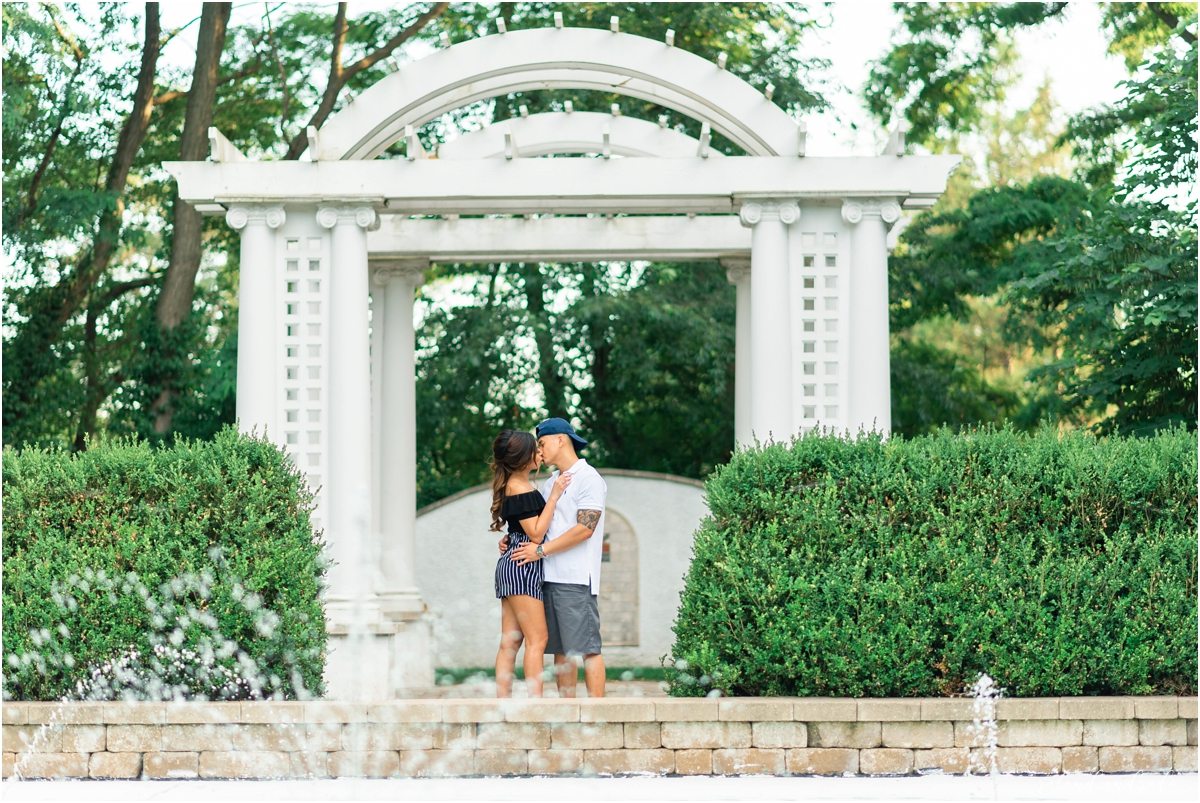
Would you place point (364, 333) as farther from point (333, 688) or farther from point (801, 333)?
point (801, 333)

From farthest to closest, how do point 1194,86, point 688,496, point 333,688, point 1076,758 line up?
point 688,496
point 1194,86
point 333,688
point 1076,758

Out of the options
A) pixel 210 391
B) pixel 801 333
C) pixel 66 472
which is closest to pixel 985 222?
pixel 801 333

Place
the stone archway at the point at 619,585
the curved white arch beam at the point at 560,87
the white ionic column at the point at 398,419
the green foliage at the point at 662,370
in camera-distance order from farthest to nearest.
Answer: the green foliage at the point at 662,370 → the stone archway at the point at 619,585 → the white ionic column at the point at 398,419 → the curved white arch beam at the point at 560,87

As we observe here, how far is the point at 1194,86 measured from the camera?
448 inches

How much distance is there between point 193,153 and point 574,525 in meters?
11.4

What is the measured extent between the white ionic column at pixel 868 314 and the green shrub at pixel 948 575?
6.62ft

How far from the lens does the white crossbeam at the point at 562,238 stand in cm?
958

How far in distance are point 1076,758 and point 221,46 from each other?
14232 millimetres

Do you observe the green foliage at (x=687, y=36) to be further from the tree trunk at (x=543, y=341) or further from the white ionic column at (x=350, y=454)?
the white ionic column at (x=350, y=454)

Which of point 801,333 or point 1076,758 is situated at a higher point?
point 801,333

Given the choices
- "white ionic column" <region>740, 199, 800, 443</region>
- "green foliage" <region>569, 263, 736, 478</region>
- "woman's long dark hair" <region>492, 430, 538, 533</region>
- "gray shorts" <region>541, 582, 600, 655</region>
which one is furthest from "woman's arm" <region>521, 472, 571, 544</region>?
"green foliage" <region>569, 263, 736, 478</region>

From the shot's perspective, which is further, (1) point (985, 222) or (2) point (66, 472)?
(1) point (985, 222)

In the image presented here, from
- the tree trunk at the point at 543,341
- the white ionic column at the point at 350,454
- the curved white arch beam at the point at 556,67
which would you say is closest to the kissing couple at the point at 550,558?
the white ionic column at the point at 350,454

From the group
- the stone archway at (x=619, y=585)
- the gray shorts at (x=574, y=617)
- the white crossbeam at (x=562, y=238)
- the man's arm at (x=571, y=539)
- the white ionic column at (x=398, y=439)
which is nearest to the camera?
the man's arm at (x=571, y=539)
